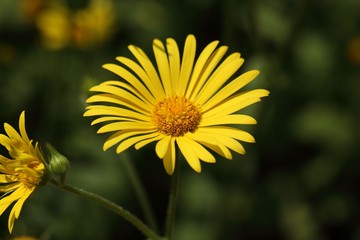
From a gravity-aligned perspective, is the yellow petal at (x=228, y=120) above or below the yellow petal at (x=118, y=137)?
above

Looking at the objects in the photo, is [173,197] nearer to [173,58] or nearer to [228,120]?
[228,120]

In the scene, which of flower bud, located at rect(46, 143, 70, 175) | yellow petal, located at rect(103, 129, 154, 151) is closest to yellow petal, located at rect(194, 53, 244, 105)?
yellow petal, located at rect(103, 129, 154, 151)

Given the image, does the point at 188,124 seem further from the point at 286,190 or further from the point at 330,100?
the point at 330,100

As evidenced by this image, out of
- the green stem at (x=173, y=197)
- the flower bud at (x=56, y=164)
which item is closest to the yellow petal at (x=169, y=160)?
the green stem at (x=173, y=197)

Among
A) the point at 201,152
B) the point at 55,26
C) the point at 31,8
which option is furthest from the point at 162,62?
the point at 31,8

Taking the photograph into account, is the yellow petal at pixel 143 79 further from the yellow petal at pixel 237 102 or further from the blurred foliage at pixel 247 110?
the blurred foliage at pixel 247 110

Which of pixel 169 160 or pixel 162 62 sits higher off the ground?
pixel 162 62

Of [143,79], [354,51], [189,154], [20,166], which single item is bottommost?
[20,166]

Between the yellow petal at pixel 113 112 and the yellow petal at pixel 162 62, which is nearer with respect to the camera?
the yellow petal at pixel 113 112
